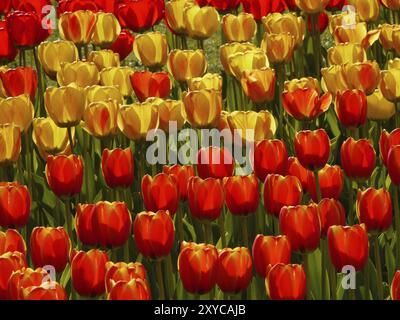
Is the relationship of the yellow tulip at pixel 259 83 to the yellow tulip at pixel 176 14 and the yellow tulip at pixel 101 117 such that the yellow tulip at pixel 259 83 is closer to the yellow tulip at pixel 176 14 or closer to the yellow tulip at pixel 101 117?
the yellow tulip at pixel 101 117

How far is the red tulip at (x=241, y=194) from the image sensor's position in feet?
11.7

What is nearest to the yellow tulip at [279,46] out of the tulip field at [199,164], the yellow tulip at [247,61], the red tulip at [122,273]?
the tulip field at [199,164]

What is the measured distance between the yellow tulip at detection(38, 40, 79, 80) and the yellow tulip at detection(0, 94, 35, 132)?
62cm

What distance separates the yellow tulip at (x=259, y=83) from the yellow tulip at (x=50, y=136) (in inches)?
27.1

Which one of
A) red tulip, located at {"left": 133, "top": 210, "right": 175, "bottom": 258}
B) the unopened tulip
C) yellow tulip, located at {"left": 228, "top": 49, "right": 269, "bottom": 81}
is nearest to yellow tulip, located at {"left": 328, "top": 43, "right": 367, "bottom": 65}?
yellow tulip, located at {"left": 228, "top": 49, "right": 269, "bottom": 81}

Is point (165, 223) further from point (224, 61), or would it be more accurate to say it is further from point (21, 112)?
point (224, 61)

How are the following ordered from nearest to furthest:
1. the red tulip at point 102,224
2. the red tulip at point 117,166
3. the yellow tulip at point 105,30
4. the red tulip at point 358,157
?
the red tulip at point 102,224 → the red tulip at point 358,157 → the red tulip at point 117,166 → the yellow tulip at point 105,30

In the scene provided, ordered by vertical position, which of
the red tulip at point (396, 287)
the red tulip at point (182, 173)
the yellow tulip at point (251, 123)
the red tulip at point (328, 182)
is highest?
the yellow tulip at point (251, 123)

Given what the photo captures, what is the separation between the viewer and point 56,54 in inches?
196

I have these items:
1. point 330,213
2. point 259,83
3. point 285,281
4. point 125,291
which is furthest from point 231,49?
point 125,291

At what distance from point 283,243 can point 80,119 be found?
1.37 meters

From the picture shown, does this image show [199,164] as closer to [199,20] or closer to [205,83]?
[205,83]

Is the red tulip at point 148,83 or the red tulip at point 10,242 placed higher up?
the red tulip at point 148,83

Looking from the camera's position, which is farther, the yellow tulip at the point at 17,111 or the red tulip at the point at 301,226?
the yellow tulip at the point at 17,111
